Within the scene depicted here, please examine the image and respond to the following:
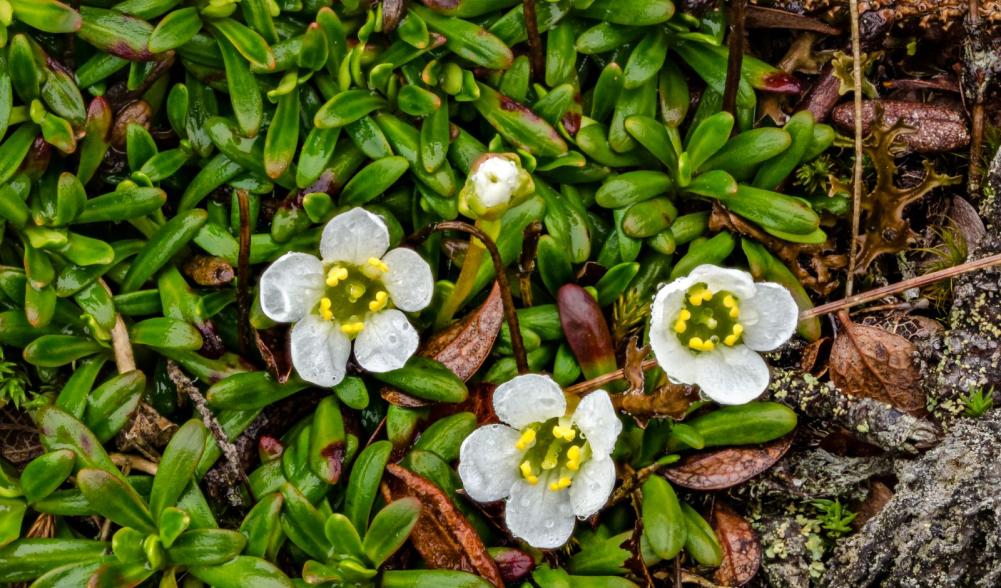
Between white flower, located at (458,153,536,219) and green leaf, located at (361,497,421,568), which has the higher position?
white flower, located at (458,153,536,219)

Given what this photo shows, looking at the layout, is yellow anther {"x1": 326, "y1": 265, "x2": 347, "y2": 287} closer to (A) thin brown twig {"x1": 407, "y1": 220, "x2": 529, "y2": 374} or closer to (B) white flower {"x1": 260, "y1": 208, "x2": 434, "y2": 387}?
(B) white flower {"x1": 260, "y1": 208, "x2": 434, "y2": 387}

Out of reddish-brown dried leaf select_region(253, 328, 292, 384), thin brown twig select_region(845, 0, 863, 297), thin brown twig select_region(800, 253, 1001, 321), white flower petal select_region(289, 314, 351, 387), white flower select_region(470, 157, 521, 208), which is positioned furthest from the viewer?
thin brown twig select_region(845, 0, 863, 297)

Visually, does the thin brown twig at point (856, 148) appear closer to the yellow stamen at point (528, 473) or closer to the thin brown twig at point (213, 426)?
the yellow stamen at point (528, 473)

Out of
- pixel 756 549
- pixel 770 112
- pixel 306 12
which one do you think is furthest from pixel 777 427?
pixel 306 12

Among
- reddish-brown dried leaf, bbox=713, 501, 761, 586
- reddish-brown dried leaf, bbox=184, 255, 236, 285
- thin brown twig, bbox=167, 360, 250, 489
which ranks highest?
reddish-brown dried leaf, bbox=184, 255, 236, 285

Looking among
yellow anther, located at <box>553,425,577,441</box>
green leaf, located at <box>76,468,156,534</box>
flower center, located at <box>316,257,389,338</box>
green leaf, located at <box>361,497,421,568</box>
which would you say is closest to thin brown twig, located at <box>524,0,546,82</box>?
flower center, located at <box>316,257,389,338</box>

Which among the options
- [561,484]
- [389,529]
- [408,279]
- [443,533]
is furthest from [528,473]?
[408,279]

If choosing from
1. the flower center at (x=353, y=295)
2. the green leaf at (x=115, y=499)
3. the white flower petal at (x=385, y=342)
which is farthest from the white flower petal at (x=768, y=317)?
the green leaf at (x=115, y=499)
